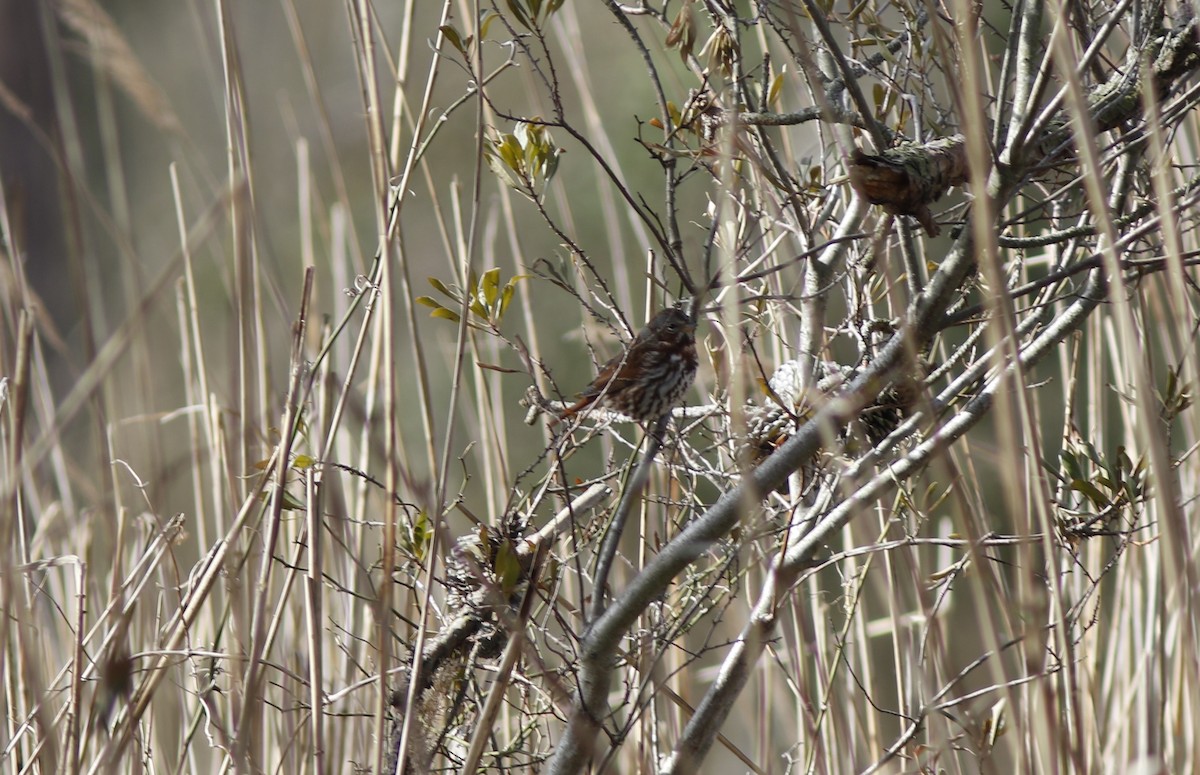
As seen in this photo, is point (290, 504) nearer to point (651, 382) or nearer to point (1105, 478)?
point (651, 382)

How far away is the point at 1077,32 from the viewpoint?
1.05 meters

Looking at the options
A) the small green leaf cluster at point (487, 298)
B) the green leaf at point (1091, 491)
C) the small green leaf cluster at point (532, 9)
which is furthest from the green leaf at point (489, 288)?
the green leaf at point (1091, 491)

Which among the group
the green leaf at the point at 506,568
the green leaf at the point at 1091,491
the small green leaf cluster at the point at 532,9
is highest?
the small green leaf cluster at the point at 532,9

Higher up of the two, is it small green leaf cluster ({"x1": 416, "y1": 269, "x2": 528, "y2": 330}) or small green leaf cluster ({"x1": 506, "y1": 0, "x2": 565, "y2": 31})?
small green leaf cluster ({"x1": 506, "y1": 0, "x2": 565, "y2": 31})

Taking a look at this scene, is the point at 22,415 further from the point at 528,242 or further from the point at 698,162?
the point at 528,242

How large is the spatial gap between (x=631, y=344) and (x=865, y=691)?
56cm

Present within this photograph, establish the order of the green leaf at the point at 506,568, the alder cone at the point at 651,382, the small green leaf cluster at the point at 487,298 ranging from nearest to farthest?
the green leaf at the point at 506,568 < the small green leaf cluster at the point at 487,298 < the alder cone at the point at 651,382

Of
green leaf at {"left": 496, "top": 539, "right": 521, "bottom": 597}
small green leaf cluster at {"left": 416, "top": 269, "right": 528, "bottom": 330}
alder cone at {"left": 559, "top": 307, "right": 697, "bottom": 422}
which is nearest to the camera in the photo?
green leaf at {"left": 496, "top": 539, "right": 521, "bottom": 597}

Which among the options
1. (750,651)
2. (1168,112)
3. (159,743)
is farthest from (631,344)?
(159,743)

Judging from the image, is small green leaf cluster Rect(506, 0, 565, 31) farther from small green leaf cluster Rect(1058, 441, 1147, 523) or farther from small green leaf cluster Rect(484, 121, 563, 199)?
small green leaf cluster Rect(1058, 441, 1147, 523)

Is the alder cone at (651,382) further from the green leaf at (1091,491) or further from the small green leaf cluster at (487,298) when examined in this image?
the green leaf at (1091,491)

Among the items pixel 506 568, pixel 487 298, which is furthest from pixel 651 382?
pixel 506 568

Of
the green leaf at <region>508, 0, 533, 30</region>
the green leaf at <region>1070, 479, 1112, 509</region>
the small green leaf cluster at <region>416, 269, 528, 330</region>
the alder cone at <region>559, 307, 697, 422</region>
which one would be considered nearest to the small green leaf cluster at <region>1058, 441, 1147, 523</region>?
the green leaf at <region>1070, 479, 1112, 509</region>

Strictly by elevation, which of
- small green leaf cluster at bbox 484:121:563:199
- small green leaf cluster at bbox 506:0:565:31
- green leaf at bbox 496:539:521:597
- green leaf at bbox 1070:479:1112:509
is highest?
small green leaf cluster at bbox 506:0:565:31
